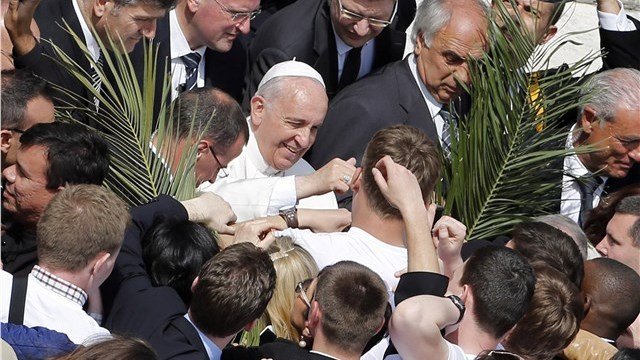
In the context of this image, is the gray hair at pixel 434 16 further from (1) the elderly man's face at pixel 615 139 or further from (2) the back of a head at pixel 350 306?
(2) the back of a head at pixel 350 306

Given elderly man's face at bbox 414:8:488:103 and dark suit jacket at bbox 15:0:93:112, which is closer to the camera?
dark suit jacket at bbox 15:0:93:112

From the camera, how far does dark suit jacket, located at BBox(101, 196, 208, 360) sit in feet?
12.5

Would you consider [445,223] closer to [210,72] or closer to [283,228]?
[283,228]

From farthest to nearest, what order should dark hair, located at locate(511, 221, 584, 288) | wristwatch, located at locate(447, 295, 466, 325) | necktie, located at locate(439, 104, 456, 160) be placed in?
necktie, located at locate(439, 104, 456, 160) → dark hair, located at locate(511, 221, 584, 288) → wristwatch, located at locate(447, 295, 466, 325)

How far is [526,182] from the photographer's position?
5590mm

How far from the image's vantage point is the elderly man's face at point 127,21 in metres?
5.14

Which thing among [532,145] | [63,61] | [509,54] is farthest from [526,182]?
[63,61]

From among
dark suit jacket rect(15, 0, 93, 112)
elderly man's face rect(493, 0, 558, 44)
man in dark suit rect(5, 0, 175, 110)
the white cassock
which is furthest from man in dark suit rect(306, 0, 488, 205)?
dark suit jacket rect(15, 0, 93, 112)

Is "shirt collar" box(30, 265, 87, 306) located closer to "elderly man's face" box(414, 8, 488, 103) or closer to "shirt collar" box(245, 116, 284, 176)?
"shirt collar" box(245, 116, 284, 176)

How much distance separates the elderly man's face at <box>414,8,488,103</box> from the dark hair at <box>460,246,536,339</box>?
1.96 m

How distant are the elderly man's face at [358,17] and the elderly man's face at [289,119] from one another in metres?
0.58

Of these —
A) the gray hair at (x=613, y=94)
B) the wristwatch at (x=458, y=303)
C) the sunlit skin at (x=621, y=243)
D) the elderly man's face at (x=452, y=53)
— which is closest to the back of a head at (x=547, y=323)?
the wristwatch at (x=458, y=303)

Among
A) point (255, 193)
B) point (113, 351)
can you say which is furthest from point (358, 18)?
point (113, 351)

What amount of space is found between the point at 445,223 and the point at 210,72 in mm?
2147
